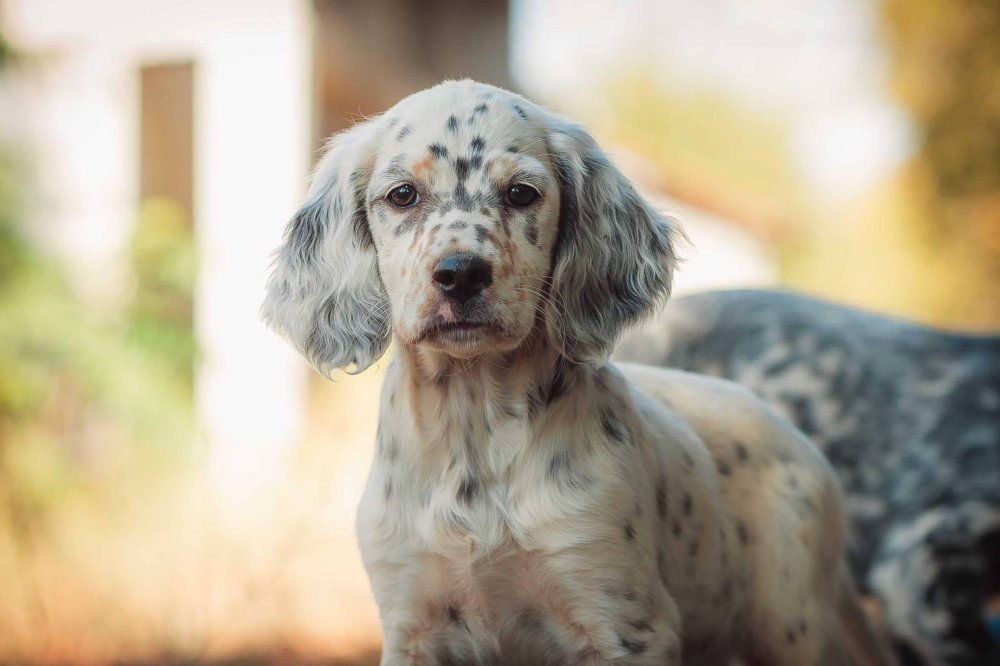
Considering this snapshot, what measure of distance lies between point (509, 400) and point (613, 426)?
23cm

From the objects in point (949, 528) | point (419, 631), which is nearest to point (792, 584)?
point (419, 631)

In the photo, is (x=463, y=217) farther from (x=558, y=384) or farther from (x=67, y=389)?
(x=67, y=389)

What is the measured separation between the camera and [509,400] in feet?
7.97

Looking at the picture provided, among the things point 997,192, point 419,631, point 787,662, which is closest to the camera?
point 419,631

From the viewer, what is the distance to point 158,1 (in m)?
7.62

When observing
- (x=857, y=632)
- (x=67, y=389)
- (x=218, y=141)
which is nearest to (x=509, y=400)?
(x=857, y=632)

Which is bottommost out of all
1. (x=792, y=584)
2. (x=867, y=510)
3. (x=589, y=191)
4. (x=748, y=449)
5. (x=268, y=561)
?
(x=268, y=561)

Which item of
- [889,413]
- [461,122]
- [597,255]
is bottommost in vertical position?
[889,413]

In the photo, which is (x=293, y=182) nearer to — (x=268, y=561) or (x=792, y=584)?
(x=268, y=561)

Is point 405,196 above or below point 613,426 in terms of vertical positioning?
above

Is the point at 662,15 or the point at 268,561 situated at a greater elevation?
the point at 662,15

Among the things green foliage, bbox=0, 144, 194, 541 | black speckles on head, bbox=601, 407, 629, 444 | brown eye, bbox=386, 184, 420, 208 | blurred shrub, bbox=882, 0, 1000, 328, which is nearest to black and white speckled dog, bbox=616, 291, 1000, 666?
black speckles on head, bbox=601, 407, 629, 444

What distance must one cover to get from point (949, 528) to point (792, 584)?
1.29 metres

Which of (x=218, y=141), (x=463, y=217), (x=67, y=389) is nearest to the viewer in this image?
(x=463, y=217)
